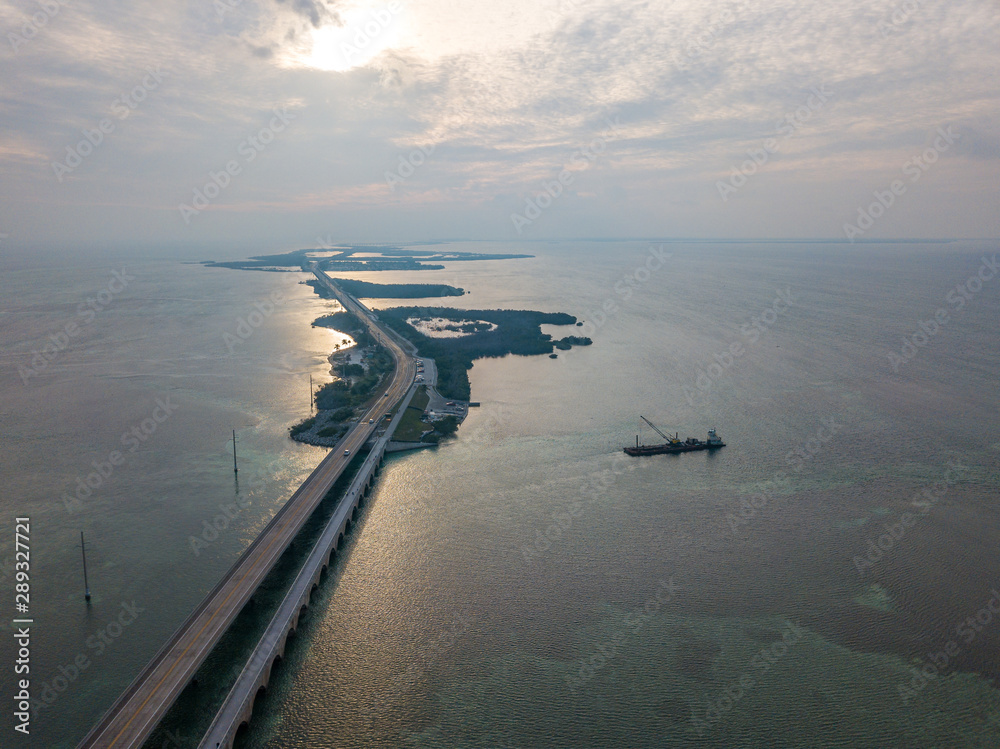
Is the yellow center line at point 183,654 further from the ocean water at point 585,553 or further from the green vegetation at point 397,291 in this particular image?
the green vegetation at point 397,291

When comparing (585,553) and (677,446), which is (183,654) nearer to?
(585,553)

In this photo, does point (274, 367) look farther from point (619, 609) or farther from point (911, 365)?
point (911, 365)

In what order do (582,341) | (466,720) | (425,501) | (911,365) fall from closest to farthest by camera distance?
(466,720), (425,501), (911,365), (582,341)

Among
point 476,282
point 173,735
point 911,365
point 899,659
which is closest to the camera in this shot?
Result: point 173,735

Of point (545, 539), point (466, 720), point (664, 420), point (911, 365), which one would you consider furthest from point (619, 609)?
point (911, 365)

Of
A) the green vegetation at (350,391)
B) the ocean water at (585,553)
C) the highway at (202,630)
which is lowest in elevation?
the ocean water at (585,553)

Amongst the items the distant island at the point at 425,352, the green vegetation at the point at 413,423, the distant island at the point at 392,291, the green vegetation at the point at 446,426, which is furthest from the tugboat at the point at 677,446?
the distant island at the point at 392,291
